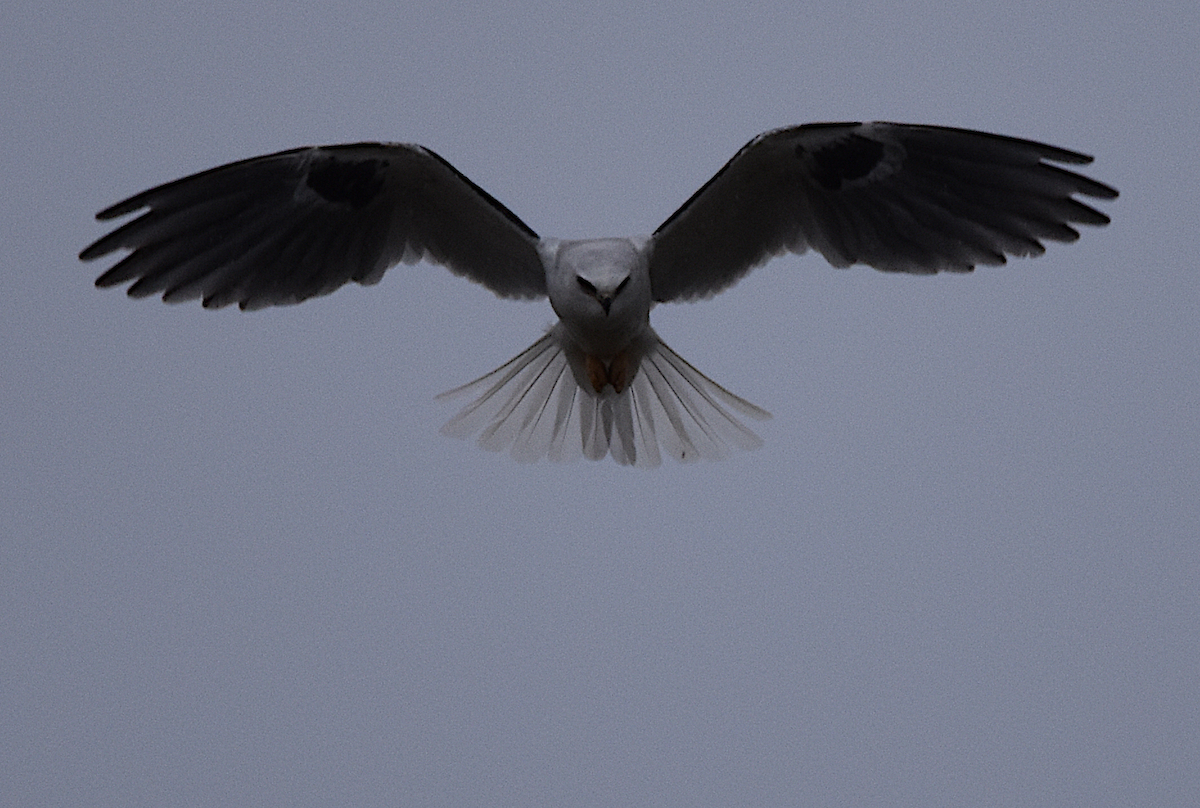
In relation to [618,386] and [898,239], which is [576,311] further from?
[898,239]

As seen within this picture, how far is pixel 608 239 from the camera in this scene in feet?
21.4

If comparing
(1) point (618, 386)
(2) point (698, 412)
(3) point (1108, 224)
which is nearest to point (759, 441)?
(2) point (698, 412)

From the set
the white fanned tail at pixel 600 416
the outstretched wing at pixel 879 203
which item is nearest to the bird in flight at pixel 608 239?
the outstretched wing at pixel 879 203

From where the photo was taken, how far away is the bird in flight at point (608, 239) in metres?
6.34

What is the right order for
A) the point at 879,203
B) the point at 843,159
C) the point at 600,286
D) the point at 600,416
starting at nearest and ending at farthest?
1. the point at 600,286
2. the point at 843,159
3. the point at 879,203
4. the point at 600,416

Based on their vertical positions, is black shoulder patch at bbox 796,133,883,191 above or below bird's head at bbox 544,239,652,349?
above

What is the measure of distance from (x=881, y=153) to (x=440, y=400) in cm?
200

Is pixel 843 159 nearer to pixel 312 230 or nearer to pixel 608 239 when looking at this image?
pixel 608 239

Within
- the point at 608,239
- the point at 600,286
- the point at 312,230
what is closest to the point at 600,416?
the point at 608,239

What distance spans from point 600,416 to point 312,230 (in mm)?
1370

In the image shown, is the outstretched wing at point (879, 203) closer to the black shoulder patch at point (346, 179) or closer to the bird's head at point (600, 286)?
the bird's head at point (600, 286)

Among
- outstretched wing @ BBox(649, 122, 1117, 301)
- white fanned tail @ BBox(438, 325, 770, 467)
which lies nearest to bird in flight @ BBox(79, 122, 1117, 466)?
outstretched wing @ BBox(649, 122, 1117, 301)

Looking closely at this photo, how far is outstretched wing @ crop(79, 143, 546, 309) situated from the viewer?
21.2ft

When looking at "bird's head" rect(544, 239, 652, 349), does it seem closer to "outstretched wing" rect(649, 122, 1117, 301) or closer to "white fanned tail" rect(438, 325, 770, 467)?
"outstretched wing" rect(649, 122, 1117, 301)
